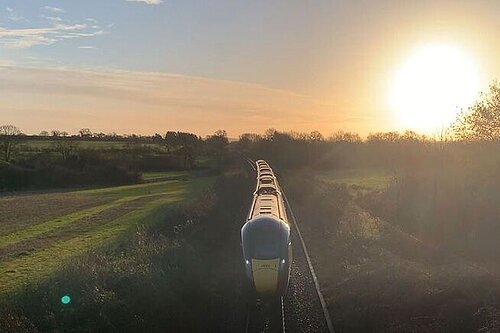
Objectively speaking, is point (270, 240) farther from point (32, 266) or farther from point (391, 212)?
point (391, 212)

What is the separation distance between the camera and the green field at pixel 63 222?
2345 centimetres

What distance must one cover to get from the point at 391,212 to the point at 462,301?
2426 centimetres

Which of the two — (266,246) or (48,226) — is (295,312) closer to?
(266,246)

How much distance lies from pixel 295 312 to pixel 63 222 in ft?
93.9

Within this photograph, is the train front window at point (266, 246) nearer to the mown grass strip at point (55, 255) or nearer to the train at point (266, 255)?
the train at point (266, 255)

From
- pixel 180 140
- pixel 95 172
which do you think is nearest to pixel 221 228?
pixel 95 172

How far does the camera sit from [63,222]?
38688 millimetres

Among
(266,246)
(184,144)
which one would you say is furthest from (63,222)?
(184,144)

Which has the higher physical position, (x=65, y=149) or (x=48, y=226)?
(x=65, y=149)

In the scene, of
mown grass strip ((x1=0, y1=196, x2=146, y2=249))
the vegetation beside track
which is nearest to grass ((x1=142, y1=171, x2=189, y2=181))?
mown grass strip ((x1=0, y1=196, x2=146, y2=249))

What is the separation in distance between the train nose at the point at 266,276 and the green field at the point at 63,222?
9680 mm

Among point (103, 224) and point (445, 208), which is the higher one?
point (445, 208)

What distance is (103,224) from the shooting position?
3672 centimetres

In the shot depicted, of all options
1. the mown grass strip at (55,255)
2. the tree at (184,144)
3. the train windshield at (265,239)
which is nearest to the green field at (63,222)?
the mown grass strip at (55,255)
